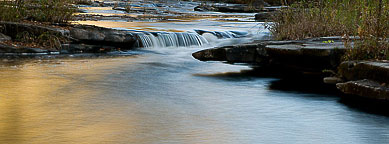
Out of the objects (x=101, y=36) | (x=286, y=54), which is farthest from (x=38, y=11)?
(x=286, y=54)

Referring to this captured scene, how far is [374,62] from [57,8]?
9975mm

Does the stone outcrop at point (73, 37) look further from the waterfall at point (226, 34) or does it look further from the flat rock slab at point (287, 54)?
the flat rock slab at point (287, 54)

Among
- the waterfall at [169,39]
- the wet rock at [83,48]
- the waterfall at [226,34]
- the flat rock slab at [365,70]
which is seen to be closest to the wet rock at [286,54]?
the flat rock slab at [365,70]

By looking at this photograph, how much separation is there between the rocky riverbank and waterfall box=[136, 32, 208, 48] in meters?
4.44

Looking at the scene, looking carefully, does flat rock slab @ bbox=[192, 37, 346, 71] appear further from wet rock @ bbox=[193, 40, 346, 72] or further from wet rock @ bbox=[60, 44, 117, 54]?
wet rock @ bbox=[60, 44, 117, 54]

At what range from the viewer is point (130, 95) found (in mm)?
9203

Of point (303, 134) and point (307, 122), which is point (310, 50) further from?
point (303, 134)

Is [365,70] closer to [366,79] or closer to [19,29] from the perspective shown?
[366,79]

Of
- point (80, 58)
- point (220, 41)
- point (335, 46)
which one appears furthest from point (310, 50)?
point (220, 41)

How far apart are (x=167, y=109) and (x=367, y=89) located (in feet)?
9.97

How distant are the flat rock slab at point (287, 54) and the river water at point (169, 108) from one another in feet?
1.01

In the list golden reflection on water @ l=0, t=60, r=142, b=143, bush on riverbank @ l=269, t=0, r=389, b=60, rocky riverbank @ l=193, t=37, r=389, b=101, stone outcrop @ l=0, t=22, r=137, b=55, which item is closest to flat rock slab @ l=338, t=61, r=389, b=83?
rocky riverbank @ l=193, t=37, r=389, b=101

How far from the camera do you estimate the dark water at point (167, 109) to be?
6.50m

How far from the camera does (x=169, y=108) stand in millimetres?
8156
